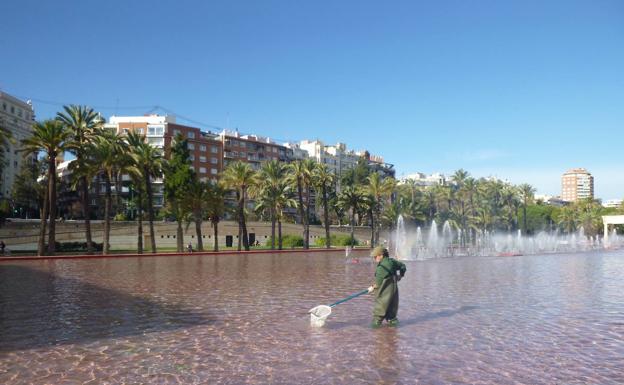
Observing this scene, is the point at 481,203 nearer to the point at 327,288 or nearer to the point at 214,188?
the point at 214,188

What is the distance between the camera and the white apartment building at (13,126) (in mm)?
96438

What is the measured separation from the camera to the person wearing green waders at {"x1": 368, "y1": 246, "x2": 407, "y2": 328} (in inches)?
416

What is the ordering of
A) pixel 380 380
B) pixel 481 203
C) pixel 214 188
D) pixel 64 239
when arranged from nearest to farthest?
pixel 380 380, pixel 214 188, pixel 64 239, pixel 481 203

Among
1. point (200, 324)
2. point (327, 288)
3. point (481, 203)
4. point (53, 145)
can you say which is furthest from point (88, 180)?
point (481, 203)

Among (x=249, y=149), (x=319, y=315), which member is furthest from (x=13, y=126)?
(x=319, y=315)

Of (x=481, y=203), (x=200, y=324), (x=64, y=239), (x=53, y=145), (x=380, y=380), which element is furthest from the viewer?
(x=481, y=203)

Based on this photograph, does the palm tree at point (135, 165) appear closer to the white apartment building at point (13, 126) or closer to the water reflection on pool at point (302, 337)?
the water reflection on pool at point (302, 337)

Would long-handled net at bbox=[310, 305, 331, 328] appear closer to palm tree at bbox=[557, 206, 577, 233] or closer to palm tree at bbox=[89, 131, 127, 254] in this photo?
palm tree at bbox=[89, 131, 127, 254]

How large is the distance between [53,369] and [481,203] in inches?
4177

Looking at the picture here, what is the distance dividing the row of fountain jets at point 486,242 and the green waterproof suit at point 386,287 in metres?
36.2

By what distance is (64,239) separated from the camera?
195 feet

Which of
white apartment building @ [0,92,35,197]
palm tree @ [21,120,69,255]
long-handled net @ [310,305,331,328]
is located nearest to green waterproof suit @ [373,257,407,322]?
long-handled net @ [310,305,331,328]

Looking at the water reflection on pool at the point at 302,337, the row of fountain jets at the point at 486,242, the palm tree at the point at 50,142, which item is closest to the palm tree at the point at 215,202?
the palm tree at the point at 50,142

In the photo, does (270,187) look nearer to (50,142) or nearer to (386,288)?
(50,142)
